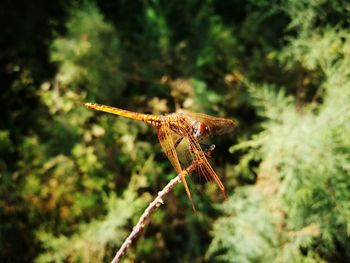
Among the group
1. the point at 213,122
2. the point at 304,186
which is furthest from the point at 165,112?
the point at 213,122

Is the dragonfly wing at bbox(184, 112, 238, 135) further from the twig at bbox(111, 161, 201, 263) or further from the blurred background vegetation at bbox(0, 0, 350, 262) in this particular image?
the blurred background vegetation at bbox(0, 0, 350, 262)

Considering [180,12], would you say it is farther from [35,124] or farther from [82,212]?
[82,212]

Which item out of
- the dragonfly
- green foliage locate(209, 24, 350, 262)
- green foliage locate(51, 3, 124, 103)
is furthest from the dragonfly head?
green foliage locate(51, 3, 124, 103)

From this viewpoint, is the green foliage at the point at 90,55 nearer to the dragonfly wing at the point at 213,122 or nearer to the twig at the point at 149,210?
the dragonfly wing at the point at 213,122

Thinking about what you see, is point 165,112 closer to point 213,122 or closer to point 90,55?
point 90,55

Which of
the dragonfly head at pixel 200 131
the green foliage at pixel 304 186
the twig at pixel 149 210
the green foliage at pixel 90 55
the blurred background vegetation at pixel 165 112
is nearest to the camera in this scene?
the twig at pixel 149 210

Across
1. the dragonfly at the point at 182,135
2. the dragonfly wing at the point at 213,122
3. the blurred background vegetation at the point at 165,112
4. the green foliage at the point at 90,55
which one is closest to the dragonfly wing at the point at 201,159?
the dragonfly at the point at 182,135

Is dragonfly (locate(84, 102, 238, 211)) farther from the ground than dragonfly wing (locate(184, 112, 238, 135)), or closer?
closer

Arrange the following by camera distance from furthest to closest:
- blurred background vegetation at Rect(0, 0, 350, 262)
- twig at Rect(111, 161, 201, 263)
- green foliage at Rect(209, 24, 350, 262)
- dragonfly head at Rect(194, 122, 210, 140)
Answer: blurred background vegetation at Rect(0, 0, 350, 262) → green foliage at Rect(209, 24, 350, 262) → dragonfly head at Rect(194, 122, 210, 140) → twig at Rect(111, 161, 201, 263)
